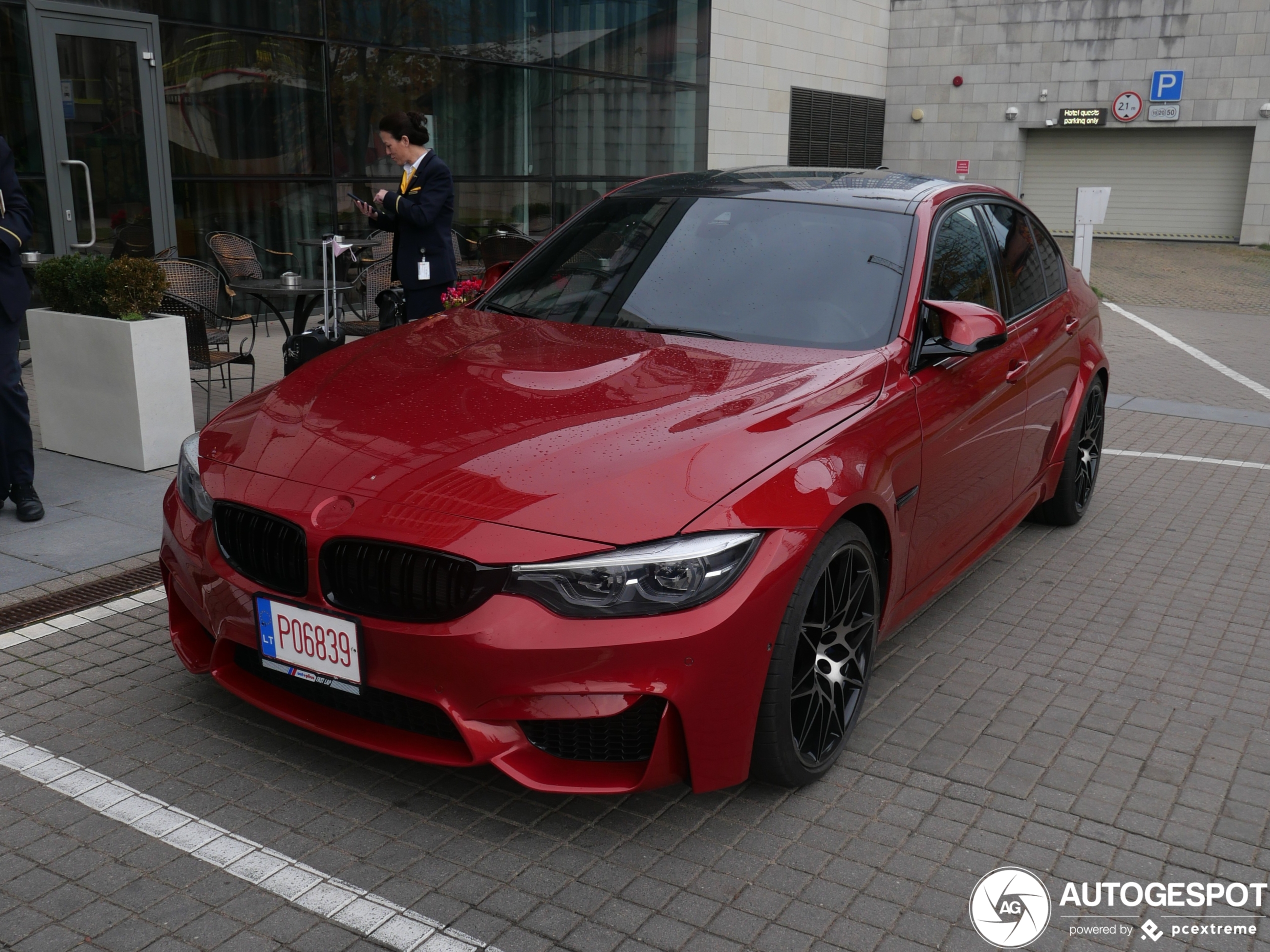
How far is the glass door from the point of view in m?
10.2

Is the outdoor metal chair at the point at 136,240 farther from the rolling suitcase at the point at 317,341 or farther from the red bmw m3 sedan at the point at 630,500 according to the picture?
the red bmw m3 sedan at the point at 630,500

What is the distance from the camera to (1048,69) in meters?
28.9

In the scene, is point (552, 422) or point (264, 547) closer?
point (264, 547)

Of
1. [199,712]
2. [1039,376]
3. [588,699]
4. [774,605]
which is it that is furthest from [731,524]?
[1039,376]

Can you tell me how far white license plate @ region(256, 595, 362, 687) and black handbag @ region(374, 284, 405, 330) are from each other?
4.19m

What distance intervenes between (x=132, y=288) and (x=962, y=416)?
180 inches

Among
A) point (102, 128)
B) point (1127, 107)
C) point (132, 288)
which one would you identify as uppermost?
point (1127, 107)

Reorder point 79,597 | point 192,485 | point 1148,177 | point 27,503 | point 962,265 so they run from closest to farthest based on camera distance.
Result: point 192,485
point 962,265
point 79,597
point 27,503
point 1148,177

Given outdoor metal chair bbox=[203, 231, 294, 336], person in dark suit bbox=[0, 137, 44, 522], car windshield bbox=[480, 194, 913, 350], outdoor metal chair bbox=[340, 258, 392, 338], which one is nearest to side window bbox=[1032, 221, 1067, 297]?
car windshield bbox=[480, 194, 913, 350]

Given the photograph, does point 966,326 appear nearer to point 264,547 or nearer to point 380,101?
point 264,547

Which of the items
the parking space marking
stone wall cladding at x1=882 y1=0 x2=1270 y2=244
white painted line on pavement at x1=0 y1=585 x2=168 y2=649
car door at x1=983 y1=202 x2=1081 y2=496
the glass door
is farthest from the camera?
stone wall cladding at x1=882 y1=0 x2=1270 y2=244

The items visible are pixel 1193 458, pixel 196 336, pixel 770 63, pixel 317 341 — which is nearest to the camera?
pixel 317 341

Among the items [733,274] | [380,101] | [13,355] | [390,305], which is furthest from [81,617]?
[380,101]

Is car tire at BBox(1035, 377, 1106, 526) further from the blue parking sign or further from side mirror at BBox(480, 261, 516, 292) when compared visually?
the blue parking sign
